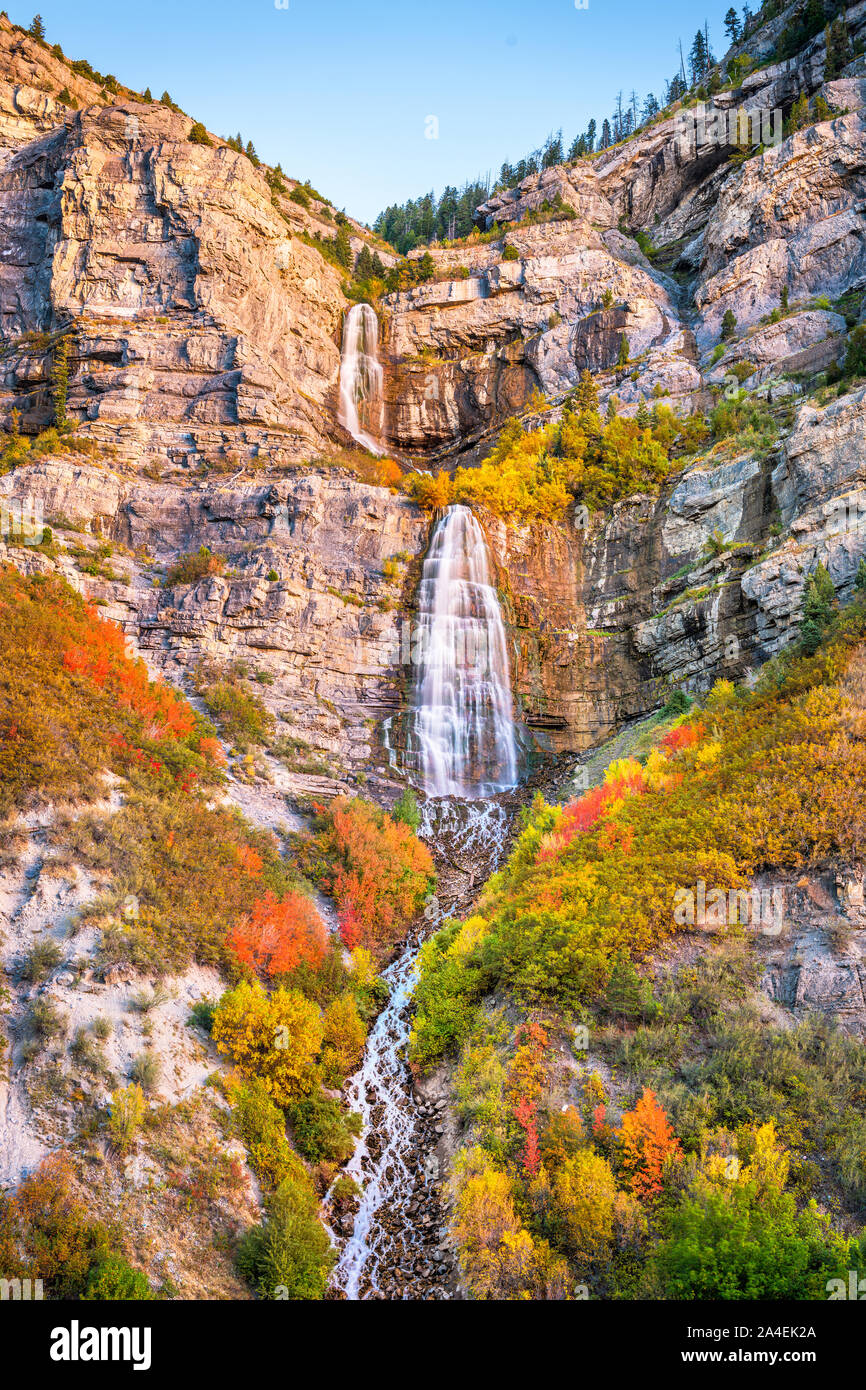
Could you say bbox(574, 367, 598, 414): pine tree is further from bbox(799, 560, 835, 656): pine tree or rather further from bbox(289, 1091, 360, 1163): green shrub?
bbox(289, 1091, 360, 1163): green shrub

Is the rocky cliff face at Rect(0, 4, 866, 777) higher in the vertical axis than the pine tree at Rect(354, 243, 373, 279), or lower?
lower

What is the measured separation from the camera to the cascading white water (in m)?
53.0

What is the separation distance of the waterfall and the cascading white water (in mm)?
18248

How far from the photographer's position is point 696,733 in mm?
21812

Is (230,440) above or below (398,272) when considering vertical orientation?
below

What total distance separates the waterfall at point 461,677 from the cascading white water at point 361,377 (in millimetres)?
18248

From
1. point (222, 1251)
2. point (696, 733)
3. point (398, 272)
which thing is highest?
point (398, 272)

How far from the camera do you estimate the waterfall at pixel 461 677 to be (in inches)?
1334

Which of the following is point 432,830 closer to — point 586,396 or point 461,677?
point 461,677

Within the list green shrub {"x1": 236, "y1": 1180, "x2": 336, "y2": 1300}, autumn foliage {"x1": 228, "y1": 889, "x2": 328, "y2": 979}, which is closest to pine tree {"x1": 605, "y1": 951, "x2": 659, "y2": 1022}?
green shrub {"x1": 236, "y1": 1180, "x2": 336, "y2": 1300}

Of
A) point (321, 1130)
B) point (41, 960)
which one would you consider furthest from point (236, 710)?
point (321, 1130)
